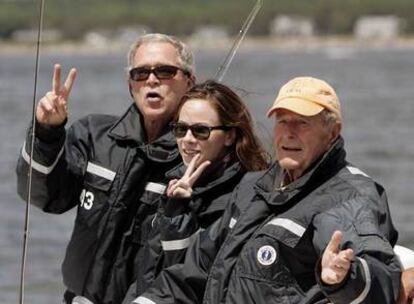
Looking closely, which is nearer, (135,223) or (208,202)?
(208,202)

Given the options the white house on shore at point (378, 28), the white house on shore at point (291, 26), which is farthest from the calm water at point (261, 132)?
the white house on shore at point (378, 28)

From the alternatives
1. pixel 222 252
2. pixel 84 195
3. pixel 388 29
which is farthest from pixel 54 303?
pixel 388 29

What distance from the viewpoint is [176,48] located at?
5621 millimetres

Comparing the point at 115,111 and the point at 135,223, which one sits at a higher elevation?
the point at 135,223

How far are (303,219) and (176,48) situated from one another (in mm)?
1355

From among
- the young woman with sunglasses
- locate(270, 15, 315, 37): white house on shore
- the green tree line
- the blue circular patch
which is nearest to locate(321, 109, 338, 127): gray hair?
the blue circular patch

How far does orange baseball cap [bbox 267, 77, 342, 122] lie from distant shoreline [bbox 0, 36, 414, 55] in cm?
11822

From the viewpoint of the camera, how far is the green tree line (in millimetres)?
124125

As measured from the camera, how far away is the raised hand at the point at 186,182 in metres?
5.07

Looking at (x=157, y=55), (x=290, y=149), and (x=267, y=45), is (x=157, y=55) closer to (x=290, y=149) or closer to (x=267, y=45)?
(x=290, y=149)

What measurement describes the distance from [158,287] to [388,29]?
132360mm

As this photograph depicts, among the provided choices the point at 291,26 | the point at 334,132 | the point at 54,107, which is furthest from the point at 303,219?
the point at 291,26

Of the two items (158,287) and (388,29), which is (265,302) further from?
(388,29)

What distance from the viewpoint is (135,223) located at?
5594 mm
